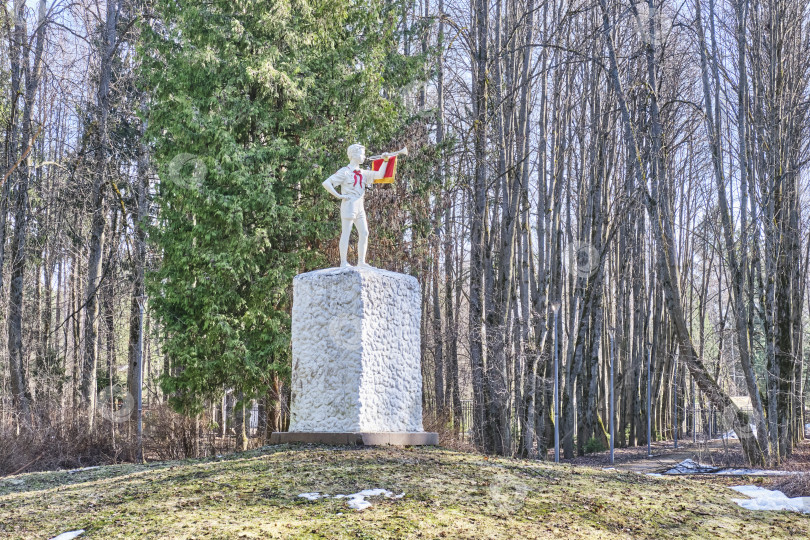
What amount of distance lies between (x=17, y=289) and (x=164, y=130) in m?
4.38

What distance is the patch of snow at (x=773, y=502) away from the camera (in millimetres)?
7504

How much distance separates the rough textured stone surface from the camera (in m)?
9.54

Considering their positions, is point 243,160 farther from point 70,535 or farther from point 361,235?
point 70,535

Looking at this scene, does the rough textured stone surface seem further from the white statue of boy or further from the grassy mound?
the grassy mound

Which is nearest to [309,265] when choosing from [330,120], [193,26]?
[330,120]

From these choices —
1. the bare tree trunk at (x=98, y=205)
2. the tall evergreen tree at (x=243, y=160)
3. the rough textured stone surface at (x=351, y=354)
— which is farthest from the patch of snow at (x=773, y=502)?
the bare tree trunk at (x=98, y=205)

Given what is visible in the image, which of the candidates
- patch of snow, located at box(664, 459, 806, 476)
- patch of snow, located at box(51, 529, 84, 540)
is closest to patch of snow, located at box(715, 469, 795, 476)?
patch of snow, located at box(664, 459, 806, 476)

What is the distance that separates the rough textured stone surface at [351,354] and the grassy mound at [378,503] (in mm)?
1001

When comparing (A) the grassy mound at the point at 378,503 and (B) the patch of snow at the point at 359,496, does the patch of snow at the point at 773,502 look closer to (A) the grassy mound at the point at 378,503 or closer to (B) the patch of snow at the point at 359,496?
(A) the grassy mound at the point at 378,503

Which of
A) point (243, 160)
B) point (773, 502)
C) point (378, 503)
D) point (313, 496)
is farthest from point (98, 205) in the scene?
point (773, 502)

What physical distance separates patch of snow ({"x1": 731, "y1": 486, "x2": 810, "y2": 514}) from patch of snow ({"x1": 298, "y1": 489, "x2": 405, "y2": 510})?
3.73 m

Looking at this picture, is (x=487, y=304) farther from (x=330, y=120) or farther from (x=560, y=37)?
(x=560, y=37)

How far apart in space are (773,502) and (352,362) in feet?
16.3

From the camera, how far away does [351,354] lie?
9562 mm
